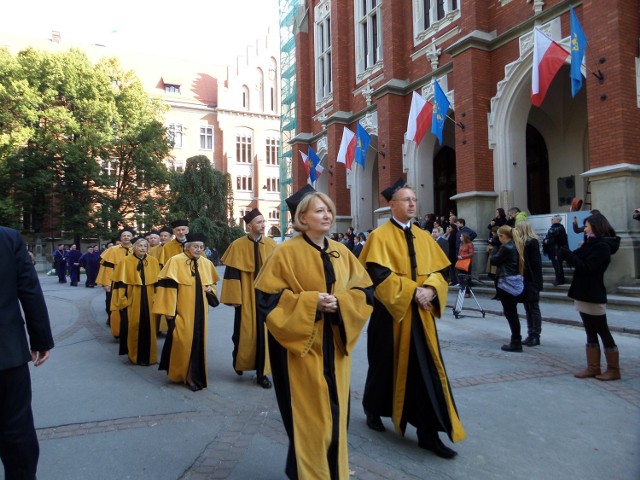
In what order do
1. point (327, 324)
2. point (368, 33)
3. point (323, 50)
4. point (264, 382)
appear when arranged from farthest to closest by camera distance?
1. point (323, 50)
2. point (368, 33)
3. point (264, 382)
4. point (327, 324)

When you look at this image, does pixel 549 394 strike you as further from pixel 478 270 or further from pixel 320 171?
pixel 320 171

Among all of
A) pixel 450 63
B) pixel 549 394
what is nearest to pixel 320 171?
pixel 450 63

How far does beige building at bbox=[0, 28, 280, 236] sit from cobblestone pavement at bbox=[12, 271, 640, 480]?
45.2 metres

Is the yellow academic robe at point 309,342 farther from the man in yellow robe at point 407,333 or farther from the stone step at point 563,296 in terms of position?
the stone step at point 563,296

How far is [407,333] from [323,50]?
23.5 m

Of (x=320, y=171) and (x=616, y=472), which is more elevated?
(x=320, y=171)

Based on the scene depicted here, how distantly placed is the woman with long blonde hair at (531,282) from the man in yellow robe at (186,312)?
181 inches

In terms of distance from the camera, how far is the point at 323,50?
81.5 feet

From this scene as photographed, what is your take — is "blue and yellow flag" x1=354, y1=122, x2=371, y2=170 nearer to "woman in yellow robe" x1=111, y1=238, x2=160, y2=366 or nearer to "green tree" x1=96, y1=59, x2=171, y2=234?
"woman in yellow robe" x1=111, y1=238, x2=160, y2=366

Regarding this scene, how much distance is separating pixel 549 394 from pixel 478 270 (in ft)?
30.5

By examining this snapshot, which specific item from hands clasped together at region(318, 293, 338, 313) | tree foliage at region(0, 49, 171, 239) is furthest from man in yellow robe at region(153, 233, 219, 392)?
tree foliage at region(0, 49, 171, 239)

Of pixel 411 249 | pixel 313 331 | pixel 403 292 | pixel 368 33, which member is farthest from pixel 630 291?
pixel 368 33

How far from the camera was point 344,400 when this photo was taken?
3.10m

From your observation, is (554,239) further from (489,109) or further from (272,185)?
(272,185)
